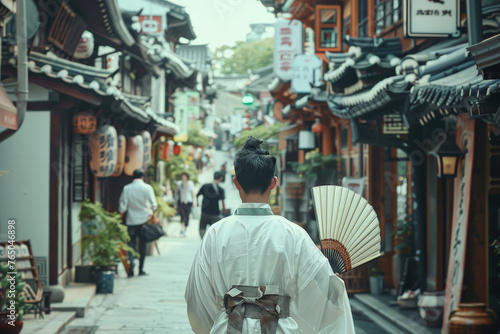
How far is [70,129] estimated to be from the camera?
1453 centimetres

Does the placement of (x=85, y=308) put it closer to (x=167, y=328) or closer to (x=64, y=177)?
(x=167, y=328)

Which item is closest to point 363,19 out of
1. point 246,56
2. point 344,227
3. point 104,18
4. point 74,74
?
point 104,18

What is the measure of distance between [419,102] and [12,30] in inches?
243

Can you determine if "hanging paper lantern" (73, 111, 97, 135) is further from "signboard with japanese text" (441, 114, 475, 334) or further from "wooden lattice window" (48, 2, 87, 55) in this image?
"signboard with japanese text" (441, 114, 475, 334)

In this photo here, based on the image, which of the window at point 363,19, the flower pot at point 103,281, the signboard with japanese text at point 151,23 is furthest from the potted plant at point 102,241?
the signboard with japanese text at point 151,23

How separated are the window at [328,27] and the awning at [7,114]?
1176 centimetres

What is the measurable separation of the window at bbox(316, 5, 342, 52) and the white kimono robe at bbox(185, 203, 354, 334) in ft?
51.8

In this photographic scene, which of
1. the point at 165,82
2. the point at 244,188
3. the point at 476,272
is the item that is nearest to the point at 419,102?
the point at 476,272

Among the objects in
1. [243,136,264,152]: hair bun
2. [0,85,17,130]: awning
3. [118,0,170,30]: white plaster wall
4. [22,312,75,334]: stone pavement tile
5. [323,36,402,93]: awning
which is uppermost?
[118,0,170,30]: white plaster wall

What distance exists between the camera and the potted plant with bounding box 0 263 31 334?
→ 27.3ft

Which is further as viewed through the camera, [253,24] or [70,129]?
[253,24]

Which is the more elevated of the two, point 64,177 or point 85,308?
point 64,177

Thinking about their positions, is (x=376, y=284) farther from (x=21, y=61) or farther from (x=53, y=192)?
(x=21, y=61)

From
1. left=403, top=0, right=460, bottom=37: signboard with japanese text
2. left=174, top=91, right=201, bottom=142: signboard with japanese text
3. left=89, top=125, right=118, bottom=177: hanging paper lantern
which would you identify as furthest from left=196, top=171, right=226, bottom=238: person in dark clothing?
left=174, top=91, right=201, bottom=142: signboard with japanese text
